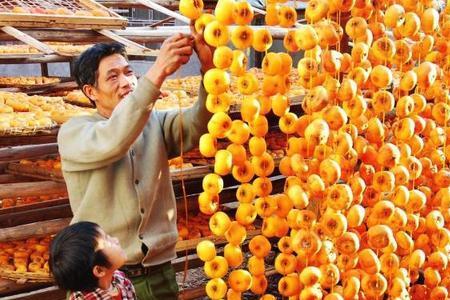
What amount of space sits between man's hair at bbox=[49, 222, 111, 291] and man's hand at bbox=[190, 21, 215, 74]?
2.16 ft

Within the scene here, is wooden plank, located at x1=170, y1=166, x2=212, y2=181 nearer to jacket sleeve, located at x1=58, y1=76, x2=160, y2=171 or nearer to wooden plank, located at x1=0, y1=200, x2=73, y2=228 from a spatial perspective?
wooden plank, located at x1=0, y1=200, x2=73, y2=228

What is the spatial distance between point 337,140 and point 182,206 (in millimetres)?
2389

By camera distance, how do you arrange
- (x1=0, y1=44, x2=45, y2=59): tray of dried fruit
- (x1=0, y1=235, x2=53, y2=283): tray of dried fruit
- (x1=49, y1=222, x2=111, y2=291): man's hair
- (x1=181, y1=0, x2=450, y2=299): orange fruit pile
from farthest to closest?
(x1=0, y1=44, x2=45, y2=59): tray of dried fruit
(x1=0, y1=235, x2=53, y2=283): tray of dried fruit
(x1=49, y1=222, x2=111, y2=291): man's hair
(x1=181, y1=0, x2=450, y2=299): orange fruit pile

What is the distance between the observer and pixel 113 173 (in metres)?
2.32

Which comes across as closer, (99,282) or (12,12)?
(99,282)

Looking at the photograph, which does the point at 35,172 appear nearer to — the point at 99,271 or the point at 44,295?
the point at 44,295

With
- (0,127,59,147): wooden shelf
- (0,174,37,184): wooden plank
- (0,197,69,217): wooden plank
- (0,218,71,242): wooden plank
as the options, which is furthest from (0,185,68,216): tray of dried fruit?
(0,127,59,147): wooden shelf

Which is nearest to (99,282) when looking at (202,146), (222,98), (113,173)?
(113,173)

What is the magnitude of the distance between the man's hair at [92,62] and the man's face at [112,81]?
16mm

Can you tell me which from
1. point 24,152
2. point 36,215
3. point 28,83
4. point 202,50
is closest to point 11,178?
point 36,215

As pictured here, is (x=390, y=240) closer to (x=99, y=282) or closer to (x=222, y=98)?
(x=222, y=98)

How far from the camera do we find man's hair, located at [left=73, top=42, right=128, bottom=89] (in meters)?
2.36

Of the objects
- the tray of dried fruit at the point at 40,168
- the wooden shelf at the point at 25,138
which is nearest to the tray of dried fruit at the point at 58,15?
the wooden shelf at the point at 25,138

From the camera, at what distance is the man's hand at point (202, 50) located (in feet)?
6.34
